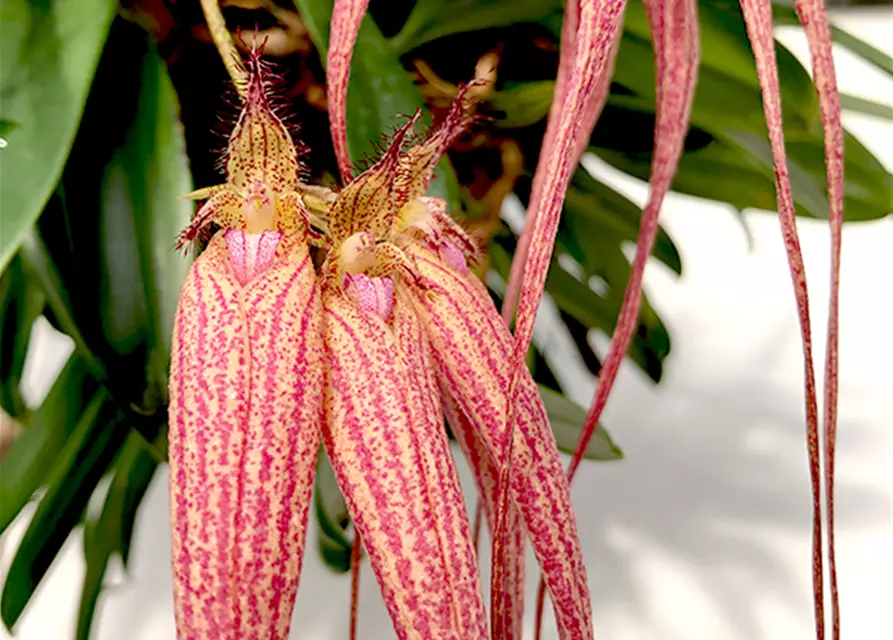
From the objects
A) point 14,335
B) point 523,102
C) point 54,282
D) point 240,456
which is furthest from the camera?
point 14,335

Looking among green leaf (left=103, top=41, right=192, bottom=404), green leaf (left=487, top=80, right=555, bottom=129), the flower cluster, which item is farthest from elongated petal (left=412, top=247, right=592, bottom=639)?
green leaf (left=487, top=80, right=555, bottom=129)

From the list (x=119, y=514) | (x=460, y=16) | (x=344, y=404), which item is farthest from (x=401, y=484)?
(x=119, y=514)

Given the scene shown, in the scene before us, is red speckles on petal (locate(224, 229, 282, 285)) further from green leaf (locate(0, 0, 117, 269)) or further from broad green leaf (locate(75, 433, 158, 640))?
broad green leaf (locate(75, 433, 158, 640))

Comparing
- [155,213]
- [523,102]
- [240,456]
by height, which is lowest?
[240,456]

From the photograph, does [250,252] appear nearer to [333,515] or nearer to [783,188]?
[783,188]

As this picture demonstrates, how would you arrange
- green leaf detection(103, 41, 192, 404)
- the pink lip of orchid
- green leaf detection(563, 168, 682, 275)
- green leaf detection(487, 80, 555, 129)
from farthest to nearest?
green leaf detection(563, 168, 682, 275), green leaf detection(487, 80, 555, 129), green leaf detection(103, 41, 192, 404), the pink lip of orchid

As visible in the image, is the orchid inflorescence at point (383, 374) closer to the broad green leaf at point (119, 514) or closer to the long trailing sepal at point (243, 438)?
the long trailing sepal at point (243, 438)

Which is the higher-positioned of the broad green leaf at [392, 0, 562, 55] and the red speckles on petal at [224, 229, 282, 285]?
the broad green leaf at [392, 0, 562, 55]

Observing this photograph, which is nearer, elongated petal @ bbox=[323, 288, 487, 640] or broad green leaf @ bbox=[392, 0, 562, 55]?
elongated petal @ bbox=[323, 288, 487, 640]
